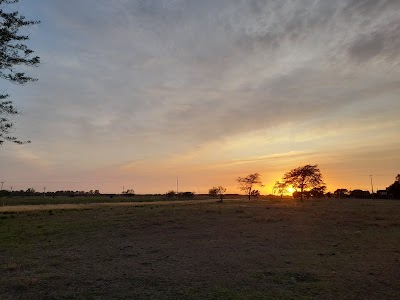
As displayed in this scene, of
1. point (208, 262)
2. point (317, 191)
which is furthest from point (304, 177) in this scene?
point (208, 262)

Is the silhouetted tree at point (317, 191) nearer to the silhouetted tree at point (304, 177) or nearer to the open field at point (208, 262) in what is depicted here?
the silhouetted tree at point (304, 177)

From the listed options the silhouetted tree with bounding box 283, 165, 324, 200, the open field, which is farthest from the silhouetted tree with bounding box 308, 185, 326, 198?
the open field

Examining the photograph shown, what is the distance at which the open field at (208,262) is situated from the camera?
30.7ft

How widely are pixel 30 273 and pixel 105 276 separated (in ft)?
8.90

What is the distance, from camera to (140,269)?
39.1ft

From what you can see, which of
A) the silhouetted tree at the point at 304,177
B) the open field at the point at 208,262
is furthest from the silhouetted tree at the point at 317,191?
the open field at the point at 208,262

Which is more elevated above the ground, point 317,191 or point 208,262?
point 317,191

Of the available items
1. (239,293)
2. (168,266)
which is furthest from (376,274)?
(168,266)

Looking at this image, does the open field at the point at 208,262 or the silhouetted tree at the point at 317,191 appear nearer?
the open field at the point at 208,262

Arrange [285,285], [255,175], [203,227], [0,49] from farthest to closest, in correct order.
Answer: [255,175]
[203,227]
[0,49]
[285,285]

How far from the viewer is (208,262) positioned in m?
12.8

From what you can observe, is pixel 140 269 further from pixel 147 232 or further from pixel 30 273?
pixel 147 232

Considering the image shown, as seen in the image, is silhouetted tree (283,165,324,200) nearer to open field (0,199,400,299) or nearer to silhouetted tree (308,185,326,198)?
silhouetted tree (308,185,326,198)

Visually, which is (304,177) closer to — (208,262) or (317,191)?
(317,191)
